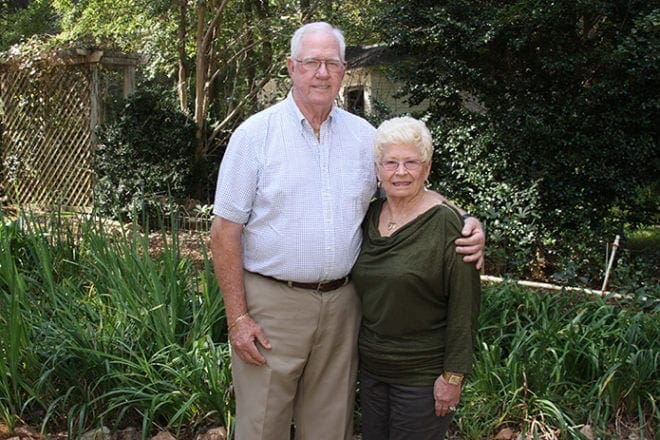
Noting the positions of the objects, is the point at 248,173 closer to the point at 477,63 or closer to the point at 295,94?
the point at 295,94

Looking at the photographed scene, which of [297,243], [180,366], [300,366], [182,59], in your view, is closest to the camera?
[297,243]

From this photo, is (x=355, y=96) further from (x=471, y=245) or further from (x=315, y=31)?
(x=471, y=245)

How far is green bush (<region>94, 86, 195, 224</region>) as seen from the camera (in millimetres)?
9133

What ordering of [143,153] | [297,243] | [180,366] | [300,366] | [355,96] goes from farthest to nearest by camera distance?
[355,96], [143,153], [180,366], [300,366], [297,243]

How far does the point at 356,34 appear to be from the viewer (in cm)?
1180

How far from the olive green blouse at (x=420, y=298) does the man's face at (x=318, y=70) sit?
0.51 m

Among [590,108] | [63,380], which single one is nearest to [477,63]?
[590,108]

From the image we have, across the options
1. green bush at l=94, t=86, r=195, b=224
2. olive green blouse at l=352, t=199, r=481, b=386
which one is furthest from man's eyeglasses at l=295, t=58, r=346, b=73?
green bush at l=94, t=86, r=195, b=224

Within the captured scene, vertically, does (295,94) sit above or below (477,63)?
below

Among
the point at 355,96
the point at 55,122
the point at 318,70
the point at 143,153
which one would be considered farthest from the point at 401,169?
the point at 355,96

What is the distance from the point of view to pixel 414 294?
7.44ft

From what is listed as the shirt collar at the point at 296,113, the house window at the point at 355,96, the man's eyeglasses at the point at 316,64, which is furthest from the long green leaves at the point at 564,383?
the house window at the point at 355,96

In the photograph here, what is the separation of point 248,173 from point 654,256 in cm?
563

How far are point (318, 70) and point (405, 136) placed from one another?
380mm
